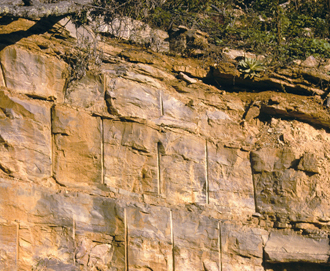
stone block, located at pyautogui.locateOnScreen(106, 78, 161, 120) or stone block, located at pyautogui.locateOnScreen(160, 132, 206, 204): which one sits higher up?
stone block, located at pyautogui.locateOnScreen(106, 78, 161, 120)

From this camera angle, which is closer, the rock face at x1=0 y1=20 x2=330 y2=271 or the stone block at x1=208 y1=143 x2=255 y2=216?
the rock face at x1=0 y1=20 x2=330 y2=271

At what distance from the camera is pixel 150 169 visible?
5.94m

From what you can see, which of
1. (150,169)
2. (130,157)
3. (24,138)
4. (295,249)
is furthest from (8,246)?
(295,249)

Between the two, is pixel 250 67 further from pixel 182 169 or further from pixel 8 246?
pixel 8 246

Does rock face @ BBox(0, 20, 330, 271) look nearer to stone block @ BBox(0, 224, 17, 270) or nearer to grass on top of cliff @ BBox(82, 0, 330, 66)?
stone block @ BBox(0, 224, 17, 270)

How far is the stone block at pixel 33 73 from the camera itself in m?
5.31

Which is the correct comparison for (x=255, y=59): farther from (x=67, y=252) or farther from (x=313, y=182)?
(x=67, y=252)

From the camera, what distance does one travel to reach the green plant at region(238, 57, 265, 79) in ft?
23.0

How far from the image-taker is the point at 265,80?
7.12m

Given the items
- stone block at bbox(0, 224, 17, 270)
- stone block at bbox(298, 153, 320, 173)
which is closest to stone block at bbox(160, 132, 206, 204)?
stone block at bbox(298, 153, 320, 173)

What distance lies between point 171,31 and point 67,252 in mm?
3789

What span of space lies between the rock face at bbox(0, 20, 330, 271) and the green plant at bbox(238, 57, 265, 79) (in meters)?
0.35

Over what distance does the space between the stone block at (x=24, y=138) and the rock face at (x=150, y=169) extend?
0.01 meters

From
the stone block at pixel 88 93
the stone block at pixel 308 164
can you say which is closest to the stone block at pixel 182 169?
the stone block at pixel 88 93
